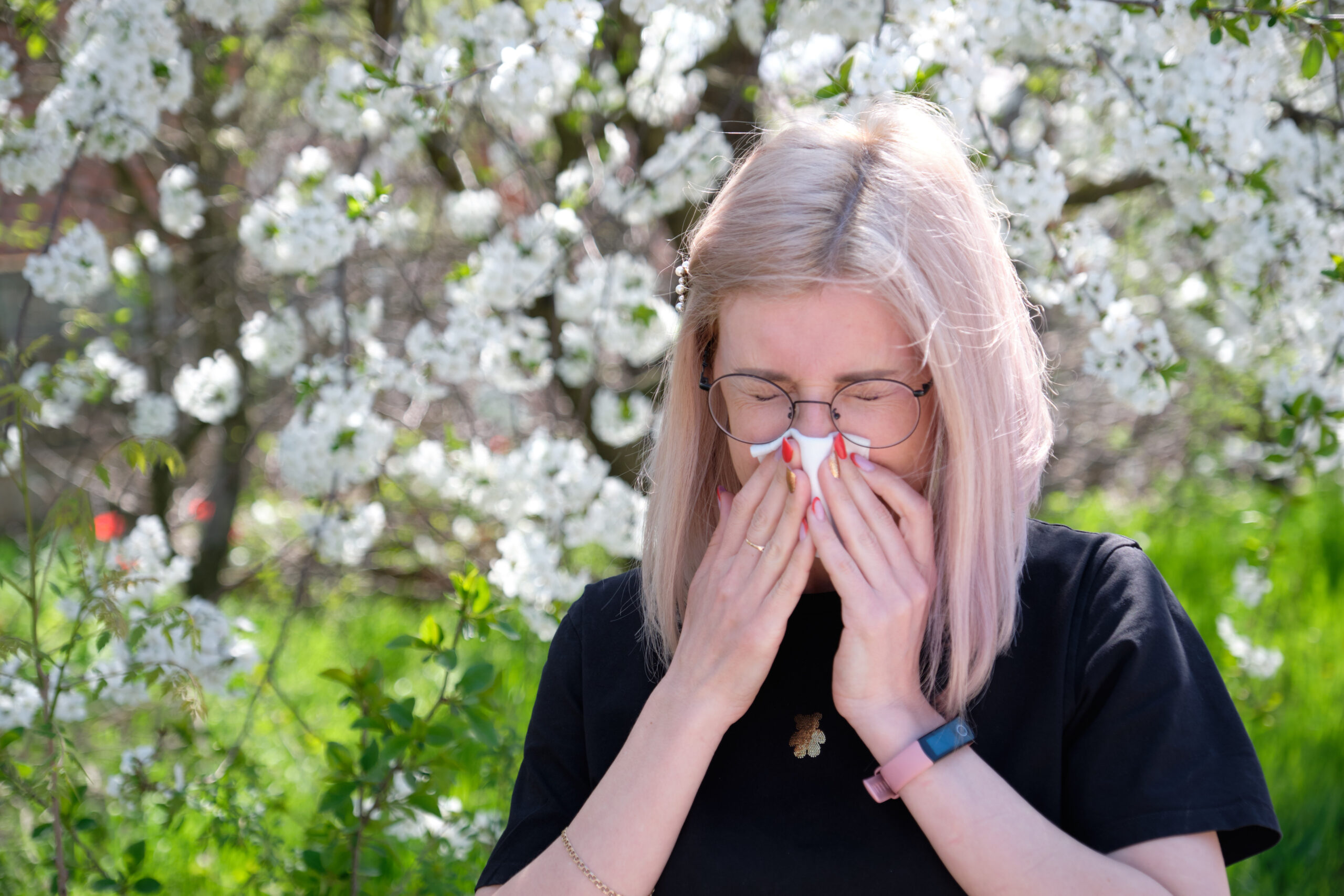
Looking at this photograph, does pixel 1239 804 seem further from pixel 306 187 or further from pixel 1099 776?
pixel 306 187

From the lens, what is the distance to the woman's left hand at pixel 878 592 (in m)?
1.18

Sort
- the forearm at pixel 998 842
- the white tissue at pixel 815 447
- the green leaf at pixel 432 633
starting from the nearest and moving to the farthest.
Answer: the forearm at pixel 998 842 → the white tissue at pixel 815 447 → the green leaf at pixel 432 633

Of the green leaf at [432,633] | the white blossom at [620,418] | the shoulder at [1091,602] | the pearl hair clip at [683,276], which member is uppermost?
the pearl hair clip at [683,276]

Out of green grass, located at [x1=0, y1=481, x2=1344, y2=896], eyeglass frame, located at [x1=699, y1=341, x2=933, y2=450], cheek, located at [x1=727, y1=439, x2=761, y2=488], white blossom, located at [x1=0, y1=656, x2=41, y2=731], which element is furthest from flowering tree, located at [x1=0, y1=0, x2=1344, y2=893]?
eyeglass frame, located at [x1=699, y1=341, x2=933, y2=450]

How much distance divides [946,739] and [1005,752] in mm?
154

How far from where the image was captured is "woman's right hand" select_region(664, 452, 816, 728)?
123cm

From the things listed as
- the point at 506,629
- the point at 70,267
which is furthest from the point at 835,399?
the point at 70,267

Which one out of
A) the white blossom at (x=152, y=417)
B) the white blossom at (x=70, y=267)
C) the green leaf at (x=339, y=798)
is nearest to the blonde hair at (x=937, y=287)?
the green leaf at (x=339, y=798)

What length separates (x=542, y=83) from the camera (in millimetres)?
2406

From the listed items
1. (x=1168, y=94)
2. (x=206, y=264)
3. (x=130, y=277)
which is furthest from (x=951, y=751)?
(x=206, y=264)

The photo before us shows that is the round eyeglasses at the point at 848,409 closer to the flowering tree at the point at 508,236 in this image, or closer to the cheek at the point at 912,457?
the cheek at the point at 912,457

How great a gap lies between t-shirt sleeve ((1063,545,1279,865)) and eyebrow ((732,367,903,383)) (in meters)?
0.38

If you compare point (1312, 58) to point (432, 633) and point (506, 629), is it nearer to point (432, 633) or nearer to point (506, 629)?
point (506, 629)

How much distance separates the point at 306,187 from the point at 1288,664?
3639 mm
